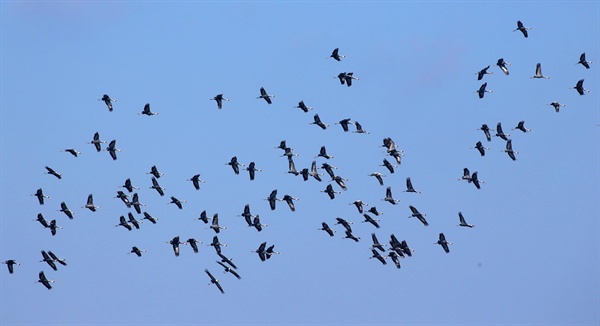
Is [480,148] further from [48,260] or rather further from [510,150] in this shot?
[48,260]

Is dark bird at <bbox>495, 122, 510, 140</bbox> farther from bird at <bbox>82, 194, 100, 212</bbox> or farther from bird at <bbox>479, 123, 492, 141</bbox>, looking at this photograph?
bird at <bbox>82, 194, 100, 212</bbox>

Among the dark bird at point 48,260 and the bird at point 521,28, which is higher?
the bird at point 521,28

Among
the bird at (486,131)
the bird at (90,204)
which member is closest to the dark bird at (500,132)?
the bird at (486,131)

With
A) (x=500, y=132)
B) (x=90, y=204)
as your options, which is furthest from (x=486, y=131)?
(x=90, y=204)

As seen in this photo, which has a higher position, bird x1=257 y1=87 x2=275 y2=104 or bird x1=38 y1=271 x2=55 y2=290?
bird x1=257 y1=87 x2=275 y2=104

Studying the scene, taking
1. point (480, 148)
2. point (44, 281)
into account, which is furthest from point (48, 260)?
point (480, 148)

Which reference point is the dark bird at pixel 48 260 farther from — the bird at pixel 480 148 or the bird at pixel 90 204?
the bird at pixel 480 148

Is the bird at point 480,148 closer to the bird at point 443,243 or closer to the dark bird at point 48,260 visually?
the bird at point 443,243

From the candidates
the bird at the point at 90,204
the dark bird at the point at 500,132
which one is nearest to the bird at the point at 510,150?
the dark bird at the point at 500,132

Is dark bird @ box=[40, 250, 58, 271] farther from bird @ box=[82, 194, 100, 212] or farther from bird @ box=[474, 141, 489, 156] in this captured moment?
bird @ box=[474, 141, 489, 156]

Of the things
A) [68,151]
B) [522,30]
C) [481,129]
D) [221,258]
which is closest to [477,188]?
[481,129]

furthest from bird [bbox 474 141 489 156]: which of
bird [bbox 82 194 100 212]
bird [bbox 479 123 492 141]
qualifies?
bird [bbox 82 194 100 212]

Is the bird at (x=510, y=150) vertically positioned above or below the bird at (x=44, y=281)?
above

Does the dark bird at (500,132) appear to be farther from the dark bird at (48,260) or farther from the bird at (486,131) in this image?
the dark bird at (48,260)
